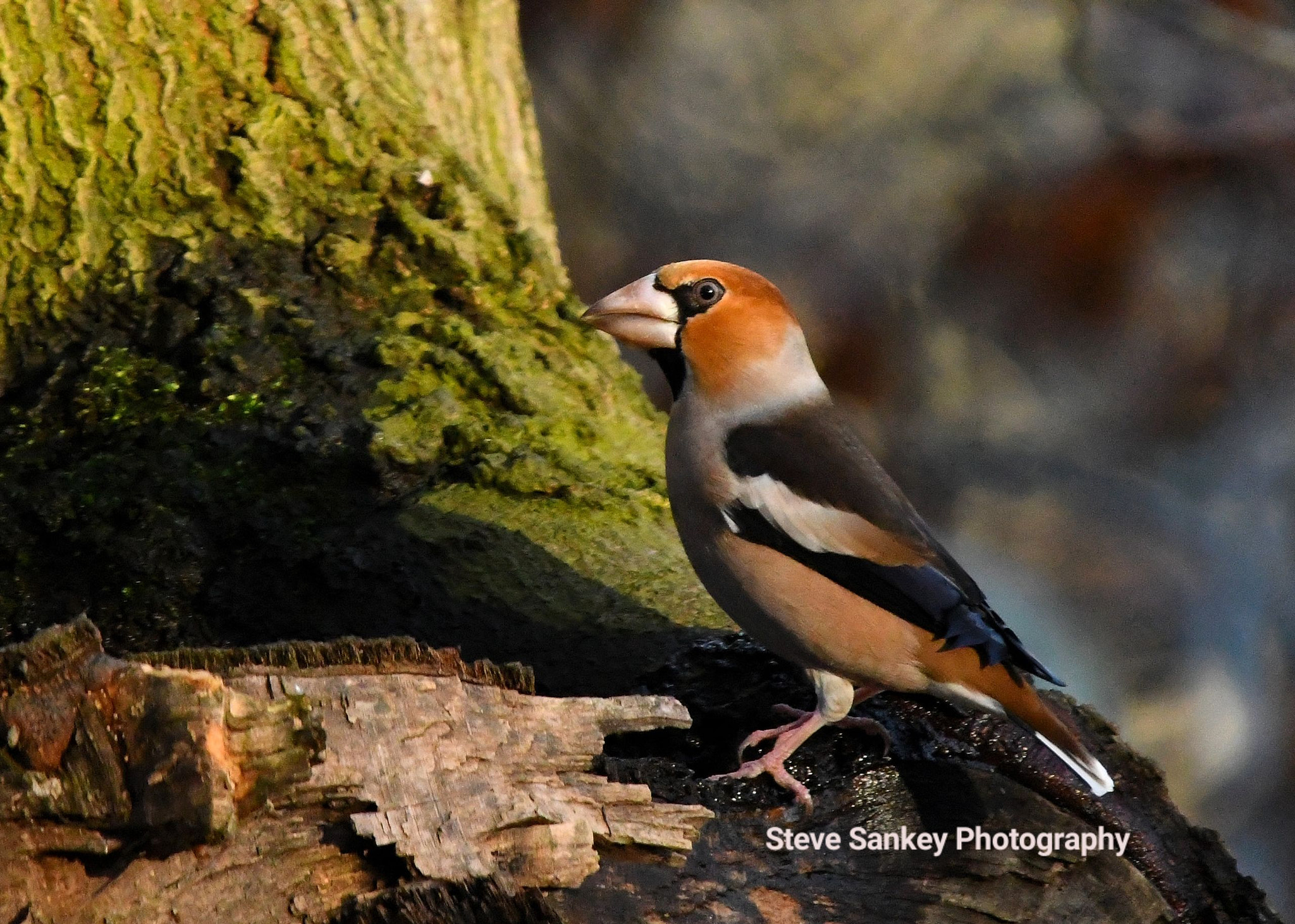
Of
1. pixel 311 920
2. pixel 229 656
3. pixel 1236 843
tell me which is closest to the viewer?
pixel 311 920

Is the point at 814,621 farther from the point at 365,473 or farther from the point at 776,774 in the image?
the point at 365,473

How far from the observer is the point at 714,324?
3238 mm

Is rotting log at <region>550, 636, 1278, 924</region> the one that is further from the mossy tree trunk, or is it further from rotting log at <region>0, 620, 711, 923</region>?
the mossy tree trunk

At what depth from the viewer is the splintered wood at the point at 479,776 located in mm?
2084

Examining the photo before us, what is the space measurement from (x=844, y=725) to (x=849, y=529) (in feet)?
1.38

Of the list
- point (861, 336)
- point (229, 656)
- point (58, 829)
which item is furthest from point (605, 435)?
point (861, 336)

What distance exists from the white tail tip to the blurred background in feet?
16.1

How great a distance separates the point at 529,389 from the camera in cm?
396

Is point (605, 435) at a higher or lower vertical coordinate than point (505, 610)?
higher

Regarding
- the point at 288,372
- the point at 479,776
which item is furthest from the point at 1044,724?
the point at 288,372

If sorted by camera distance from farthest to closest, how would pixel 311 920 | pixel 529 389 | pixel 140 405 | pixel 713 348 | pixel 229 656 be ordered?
1. pixel 529 389
2. pixel 140 405
3. pixel 713 348
4. pixel 229 656
5. pixel 311 920

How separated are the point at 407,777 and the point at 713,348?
143 cm

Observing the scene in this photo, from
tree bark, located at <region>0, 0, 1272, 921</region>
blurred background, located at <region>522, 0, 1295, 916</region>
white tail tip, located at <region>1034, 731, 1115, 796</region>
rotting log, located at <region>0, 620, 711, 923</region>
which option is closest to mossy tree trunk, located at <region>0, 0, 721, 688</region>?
tree bark, located at <region>0, 0, 1272, 921</region>

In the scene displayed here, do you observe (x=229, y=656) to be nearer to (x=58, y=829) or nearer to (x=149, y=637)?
(x=58, y=829)
